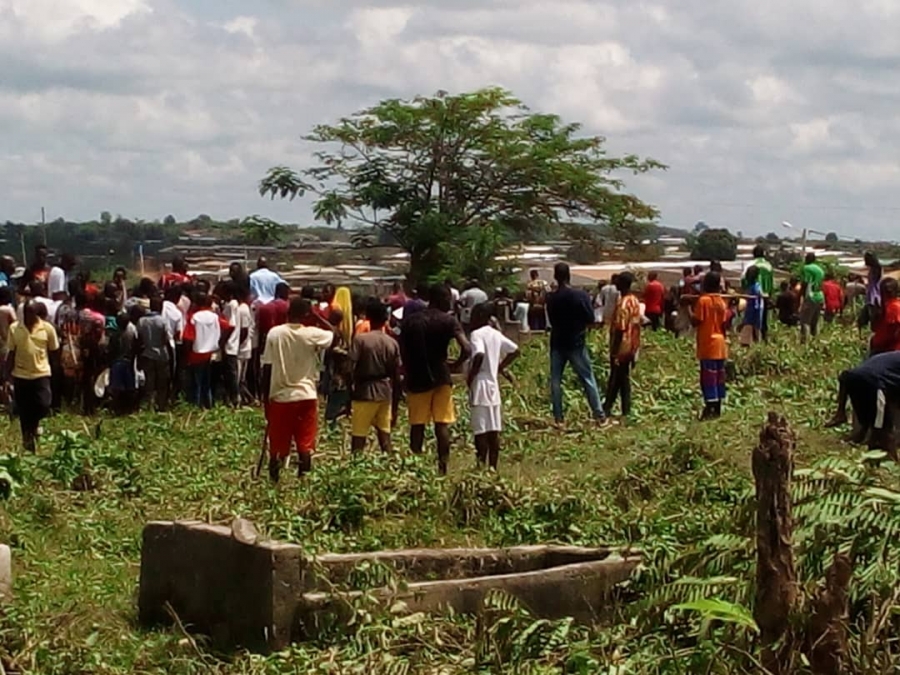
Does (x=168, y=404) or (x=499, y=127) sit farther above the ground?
(x=499, y=127)

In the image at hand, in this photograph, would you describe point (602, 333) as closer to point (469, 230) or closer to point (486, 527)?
point (469, 230)

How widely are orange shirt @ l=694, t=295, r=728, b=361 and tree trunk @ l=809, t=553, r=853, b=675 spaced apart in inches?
385

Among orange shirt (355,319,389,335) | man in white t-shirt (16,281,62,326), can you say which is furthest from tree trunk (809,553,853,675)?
man in white t-shirt (16,281,62,326)

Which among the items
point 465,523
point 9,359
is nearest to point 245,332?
point 9,359

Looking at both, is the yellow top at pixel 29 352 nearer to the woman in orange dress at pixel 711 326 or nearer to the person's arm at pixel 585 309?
the person's arm at pixel 585 309

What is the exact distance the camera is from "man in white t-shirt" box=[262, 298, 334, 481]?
12.2 m

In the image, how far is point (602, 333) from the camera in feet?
78.1

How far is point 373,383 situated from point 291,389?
1103 mm

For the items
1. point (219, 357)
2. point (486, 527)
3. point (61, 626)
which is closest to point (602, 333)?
point (219, 357)

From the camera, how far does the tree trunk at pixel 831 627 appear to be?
6613 mm

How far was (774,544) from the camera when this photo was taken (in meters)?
6.83

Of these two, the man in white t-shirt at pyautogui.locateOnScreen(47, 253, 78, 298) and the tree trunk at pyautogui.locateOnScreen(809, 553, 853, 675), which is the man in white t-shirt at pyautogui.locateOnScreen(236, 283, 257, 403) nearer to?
the man in white t-shirt at pyautogui.locateOnScreen(47, 253, 78, 298)

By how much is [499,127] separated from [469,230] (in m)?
2.71

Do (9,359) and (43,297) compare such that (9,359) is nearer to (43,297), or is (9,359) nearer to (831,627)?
(43,297)
